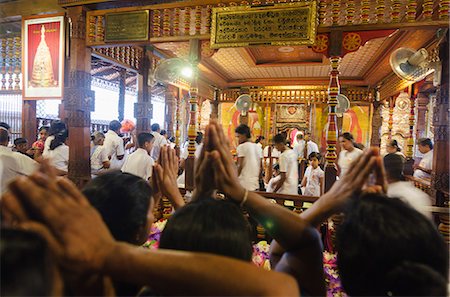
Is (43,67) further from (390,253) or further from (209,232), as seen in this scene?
(390,253)

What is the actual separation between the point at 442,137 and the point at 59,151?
535 cm

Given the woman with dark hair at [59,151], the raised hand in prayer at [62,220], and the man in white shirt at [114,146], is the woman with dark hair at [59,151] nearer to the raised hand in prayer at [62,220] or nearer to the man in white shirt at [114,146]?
the man in white shirt at [114,146]

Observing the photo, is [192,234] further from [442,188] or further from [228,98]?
[228,98]

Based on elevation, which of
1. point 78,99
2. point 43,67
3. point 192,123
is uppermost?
point 43,67

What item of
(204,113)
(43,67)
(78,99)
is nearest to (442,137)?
(78,99)

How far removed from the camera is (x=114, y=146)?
4.52m

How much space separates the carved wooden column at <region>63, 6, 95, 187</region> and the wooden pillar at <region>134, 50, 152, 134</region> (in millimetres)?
1269

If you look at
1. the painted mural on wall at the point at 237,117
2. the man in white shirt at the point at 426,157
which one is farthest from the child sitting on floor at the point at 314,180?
the painted mural on wall at the point at 237,117

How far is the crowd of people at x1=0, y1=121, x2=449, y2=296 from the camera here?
48 centimetres

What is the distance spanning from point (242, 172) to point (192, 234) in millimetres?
3344

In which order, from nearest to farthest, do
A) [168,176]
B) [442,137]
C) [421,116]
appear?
[168,176] < [442,137] < [421,116]

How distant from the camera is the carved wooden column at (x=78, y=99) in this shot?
4.25 m

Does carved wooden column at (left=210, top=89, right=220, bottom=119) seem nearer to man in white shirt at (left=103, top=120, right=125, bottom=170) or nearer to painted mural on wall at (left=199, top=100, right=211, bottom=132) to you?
painted mural on wall at (left=199, top=100, right=211, bottom=132)

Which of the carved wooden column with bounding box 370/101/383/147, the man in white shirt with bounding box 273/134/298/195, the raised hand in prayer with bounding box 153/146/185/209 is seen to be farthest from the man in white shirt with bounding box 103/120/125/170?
the carved wooden column with bounding box 370/101/383/147
